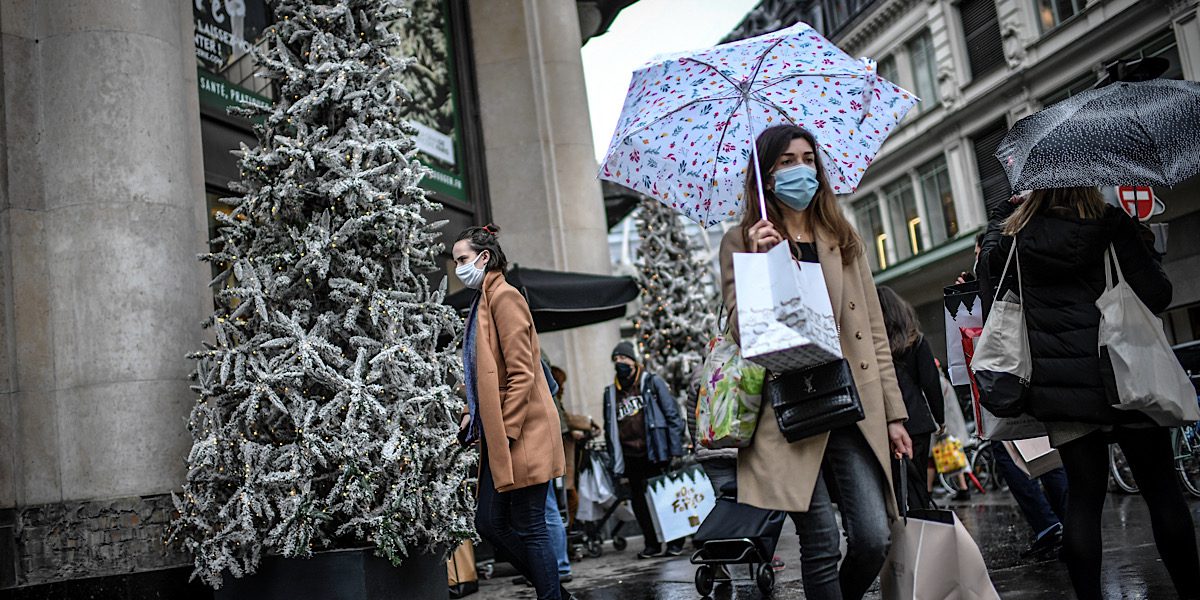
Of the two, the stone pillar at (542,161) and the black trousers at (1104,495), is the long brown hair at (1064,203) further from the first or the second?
the stone pillar at (542,161)

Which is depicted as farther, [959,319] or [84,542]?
[84,542]

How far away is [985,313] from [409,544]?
128 inches

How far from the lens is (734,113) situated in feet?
15.6

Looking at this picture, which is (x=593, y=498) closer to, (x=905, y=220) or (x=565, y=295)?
(x=565, y=295)

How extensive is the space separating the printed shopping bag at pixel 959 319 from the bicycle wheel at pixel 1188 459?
214 inches

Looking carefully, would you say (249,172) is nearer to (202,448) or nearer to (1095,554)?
(202,448)

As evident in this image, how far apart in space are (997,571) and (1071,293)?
2883 millimetres

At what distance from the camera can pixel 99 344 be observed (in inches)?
246

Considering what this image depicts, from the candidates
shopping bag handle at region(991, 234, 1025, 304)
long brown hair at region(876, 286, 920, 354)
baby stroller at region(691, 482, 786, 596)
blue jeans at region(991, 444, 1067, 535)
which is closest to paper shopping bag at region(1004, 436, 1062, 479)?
blue jeans at region(991, 444, 1067, 535)

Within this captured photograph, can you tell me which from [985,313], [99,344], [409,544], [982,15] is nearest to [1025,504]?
[985,313]

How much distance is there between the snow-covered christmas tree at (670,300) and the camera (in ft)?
63.0

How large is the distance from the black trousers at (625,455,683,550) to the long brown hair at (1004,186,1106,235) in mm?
6457

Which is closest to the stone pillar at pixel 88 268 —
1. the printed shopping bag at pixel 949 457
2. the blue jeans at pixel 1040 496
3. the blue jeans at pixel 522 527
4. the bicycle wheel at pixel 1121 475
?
the blue jeans at pixel 522 527

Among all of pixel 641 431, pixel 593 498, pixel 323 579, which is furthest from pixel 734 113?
pixel 593 498
